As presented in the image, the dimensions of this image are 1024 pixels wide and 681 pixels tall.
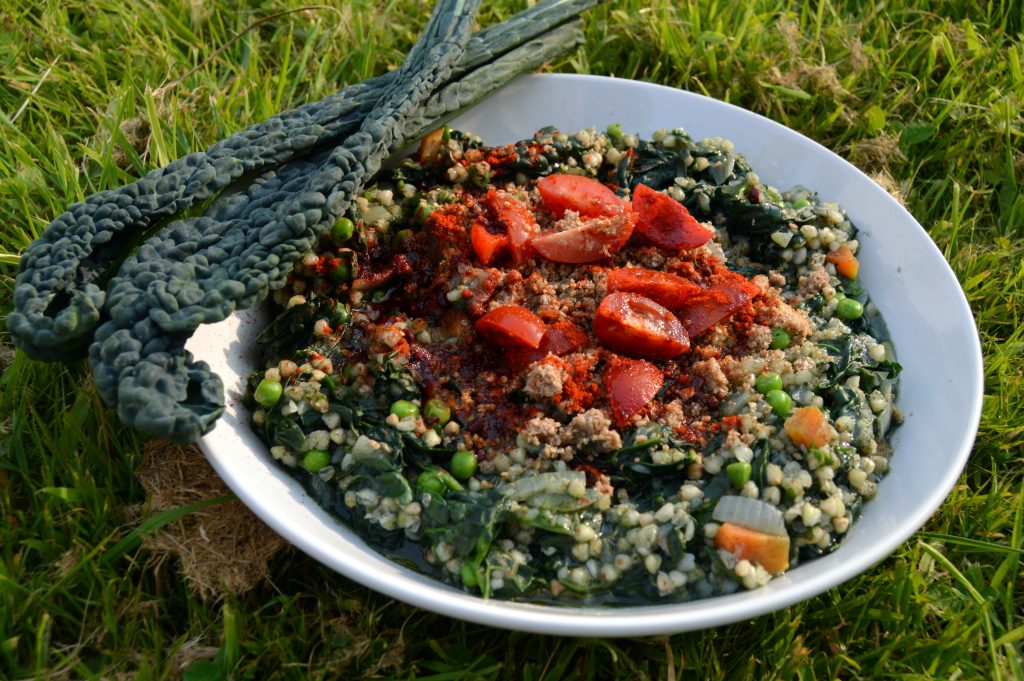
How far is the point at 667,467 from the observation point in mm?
3184

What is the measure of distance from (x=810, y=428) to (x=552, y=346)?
3.21 feet

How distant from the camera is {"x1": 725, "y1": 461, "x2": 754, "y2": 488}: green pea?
120 inches

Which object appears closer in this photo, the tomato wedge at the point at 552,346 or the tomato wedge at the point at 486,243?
the tomato wedge at the point at 552,346

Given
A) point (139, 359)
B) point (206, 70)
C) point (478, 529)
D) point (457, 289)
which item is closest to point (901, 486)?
point (478, 529)

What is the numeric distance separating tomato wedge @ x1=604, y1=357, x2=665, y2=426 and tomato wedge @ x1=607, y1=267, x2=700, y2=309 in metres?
0.28

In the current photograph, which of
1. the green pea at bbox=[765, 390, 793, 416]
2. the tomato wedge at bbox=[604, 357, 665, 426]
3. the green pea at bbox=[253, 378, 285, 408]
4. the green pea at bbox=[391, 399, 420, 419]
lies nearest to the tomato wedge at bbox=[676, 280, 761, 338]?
the tomato wedge at bbox=[604, 357, 665, 426]

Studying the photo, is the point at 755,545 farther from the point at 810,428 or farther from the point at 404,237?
the point at 404,237

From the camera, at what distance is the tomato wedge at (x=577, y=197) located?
12.8 feet

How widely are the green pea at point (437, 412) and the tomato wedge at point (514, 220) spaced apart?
0.72m

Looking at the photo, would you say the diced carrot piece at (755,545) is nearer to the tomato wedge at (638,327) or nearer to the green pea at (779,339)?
the tomato wedge at (638,327)

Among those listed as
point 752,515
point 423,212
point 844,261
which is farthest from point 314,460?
point 844,261

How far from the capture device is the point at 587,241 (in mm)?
3693

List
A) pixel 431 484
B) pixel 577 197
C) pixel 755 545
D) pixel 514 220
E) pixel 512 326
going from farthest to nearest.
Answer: pixel 577 197 < pixel 514 220 < pixel 512 326 < pixel 431 484 < pixel 755 545

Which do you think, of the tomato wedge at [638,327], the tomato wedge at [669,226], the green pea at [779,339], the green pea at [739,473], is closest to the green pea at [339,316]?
the tomato wedge at [638,327]
